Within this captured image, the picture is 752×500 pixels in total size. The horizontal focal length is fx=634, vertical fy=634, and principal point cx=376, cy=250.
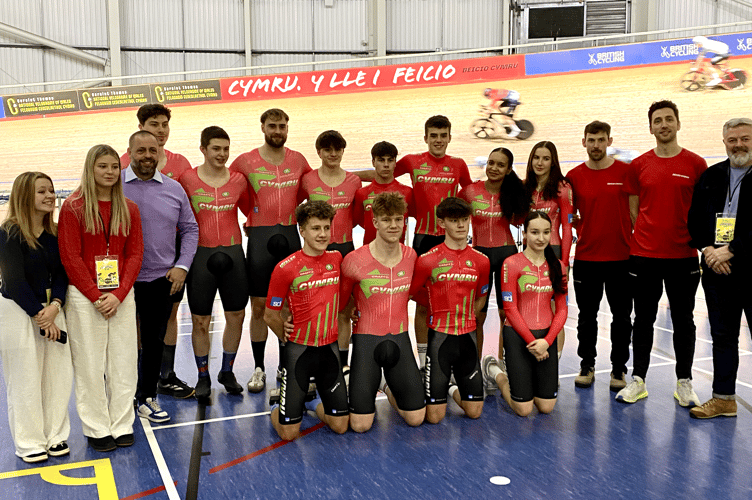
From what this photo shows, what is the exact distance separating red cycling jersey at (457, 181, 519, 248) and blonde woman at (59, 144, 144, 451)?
240cm

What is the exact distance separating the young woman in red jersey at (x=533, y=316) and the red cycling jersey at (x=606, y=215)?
548 millimetres

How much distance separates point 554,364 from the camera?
4.34m

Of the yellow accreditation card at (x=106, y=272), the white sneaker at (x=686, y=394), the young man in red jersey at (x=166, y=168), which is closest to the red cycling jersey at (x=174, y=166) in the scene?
the young man in red jersey at (x=166, y=168)

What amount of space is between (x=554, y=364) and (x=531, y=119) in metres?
10.7

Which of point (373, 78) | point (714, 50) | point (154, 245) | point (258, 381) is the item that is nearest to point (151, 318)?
point (154, 245)

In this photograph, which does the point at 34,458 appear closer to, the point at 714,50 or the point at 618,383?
the point at 618,383

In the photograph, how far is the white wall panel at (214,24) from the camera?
17.7 meters

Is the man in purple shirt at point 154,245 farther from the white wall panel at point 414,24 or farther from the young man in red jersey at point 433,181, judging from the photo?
the white wall panel at point 414,24

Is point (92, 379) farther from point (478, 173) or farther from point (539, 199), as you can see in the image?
point (478, 173)

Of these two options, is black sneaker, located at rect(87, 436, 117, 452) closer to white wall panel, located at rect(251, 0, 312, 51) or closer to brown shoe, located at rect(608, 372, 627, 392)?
brown shoe, located at rect(608, 372, 627, 392)

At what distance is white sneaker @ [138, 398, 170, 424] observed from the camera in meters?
4.21

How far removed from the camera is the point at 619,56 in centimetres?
1322

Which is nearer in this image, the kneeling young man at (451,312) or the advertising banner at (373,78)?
the kneeling young man at (451,312)

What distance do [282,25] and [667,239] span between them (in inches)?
619
